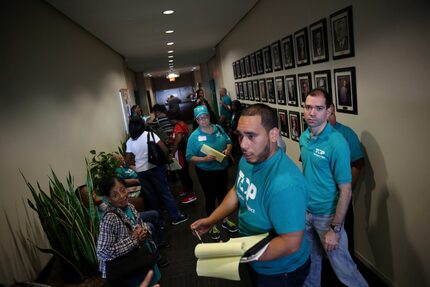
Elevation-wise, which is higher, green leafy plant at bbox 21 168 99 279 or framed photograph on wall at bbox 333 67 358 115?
framed photograph on wall at bbox 333 67 358 115

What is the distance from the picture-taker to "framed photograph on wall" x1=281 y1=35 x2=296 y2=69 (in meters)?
3.62

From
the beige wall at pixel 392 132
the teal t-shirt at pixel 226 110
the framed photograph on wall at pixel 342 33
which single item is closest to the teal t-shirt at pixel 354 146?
the beige wall at pixel 392 132

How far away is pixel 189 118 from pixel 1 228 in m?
14.9

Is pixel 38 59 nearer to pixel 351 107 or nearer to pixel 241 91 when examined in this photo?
pixel 351 107

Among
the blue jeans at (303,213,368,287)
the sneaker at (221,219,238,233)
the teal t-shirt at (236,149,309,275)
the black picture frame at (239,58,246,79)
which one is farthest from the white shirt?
the black picture frame at (239,58,246,79)

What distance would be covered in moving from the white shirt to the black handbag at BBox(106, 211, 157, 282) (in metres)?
1.56

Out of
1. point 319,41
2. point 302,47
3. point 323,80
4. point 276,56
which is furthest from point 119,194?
point 276,56

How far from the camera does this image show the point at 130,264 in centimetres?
208

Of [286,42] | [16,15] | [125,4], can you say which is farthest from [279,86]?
[16,15]

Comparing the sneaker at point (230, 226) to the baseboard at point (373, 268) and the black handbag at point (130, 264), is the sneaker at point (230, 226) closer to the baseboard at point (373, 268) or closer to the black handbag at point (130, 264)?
the baseboard at point (373, 268)

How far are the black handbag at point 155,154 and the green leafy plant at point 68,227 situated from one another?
96 cm

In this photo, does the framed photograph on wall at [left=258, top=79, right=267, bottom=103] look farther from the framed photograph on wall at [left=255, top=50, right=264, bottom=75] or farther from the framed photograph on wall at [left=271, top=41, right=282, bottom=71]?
the framed photograph on wall at [left=271, top=41, right=282, bottom=71]

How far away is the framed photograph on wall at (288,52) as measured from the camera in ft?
11.9

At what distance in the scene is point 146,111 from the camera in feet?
54.5
